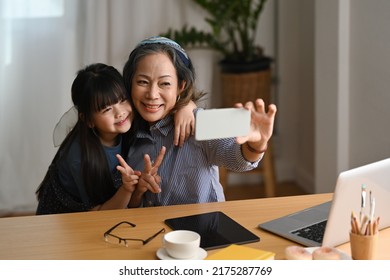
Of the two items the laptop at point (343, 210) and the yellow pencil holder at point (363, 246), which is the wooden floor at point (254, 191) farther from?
the yellow pencil holder at point (363, 246)

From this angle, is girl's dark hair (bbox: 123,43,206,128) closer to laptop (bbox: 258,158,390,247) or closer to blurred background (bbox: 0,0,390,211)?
laptop (bbox: 258,158,390,247)

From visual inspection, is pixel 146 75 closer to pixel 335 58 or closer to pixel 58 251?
pixel 58 251

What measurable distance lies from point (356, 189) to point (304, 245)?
212 millimetres

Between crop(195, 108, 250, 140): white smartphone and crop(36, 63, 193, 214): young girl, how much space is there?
61 centimetres

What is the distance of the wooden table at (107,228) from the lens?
158 centimetres

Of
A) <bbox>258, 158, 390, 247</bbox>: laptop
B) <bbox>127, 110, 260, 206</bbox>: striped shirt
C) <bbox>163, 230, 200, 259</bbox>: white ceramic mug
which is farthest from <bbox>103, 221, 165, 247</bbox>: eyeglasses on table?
<bbox>127, 110, 260, 206</bbox>: striped shirt

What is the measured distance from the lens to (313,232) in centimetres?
168

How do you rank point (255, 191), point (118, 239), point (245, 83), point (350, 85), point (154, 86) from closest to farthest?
point (118, 239) → point (154, 86) → point (350, 85) → point (245, 83) → point (255, 191)

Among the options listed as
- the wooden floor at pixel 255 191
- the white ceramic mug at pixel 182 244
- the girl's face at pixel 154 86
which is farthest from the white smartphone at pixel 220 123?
the wooden floor at pixel 255 191

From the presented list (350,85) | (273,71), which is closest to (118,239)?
(350,85)

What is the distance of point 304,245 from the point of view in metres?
1.60

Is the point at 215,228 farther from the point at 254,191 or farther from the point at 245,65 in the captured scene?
the point at 254,191

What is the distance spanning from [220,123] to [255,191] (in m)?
3.04

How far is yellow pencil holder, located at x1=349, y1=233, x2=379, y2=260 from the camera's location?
141 centimetres
